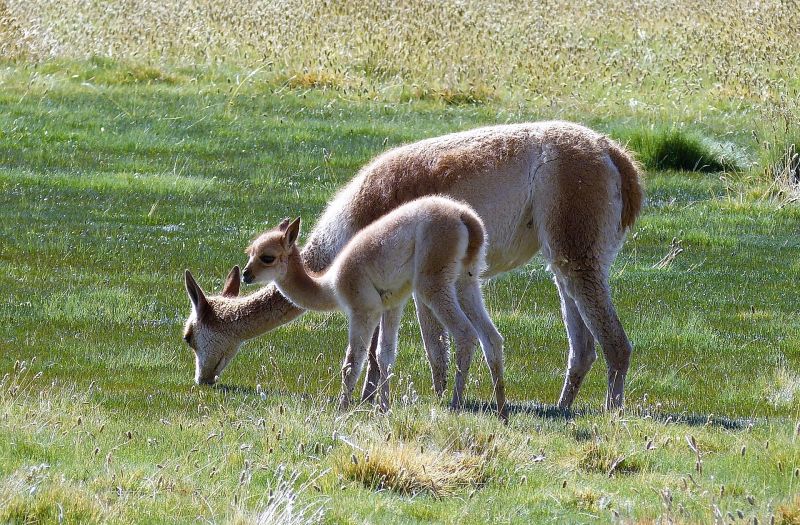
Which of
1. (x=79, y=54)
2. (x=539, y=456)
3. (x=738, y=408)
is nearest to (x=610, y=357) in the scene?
(x=738, y=408)

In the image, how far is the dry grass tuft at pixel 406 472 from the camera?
6.17 meters

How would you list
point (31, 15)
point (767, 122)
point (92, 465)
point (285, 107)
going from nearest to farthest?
point (92, 465)
point (767, 122)
point (285, 107)
point (31, 15)

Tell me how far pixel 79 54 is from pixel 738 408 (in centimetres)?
1923

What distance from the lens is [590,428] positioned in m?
7.63

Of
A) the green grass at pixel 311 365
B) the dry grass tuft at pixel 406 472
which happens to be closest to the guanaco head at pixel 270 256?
the green grass at pixel 311 365

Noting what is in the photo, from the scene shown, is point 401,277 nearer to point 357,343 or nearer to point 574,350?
point 357,343

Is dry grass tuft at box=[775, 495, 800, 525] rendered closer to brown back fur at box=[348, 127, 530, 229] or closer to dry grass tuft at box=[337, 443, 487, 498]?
dry grass tuft at box=[337, 443, 487, 498]

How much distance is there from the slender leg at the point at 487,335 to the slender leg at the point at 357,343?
1.89 ft

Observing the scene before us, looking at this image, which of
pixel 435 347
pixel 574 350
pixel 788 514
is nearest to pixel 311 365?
pixel 435 347

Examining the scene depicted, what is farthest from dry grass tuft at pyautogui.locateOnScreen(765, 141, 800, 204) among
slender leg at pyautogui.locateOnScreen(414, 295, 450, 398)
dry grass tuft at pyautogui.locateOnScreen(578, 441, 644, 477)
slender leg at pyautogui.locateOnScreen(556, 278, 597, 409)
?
dry grass tuft at pyautogui.locateOnScreen(578, 441, 644, 477)

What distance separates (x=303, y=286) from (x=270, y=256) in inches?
12.2

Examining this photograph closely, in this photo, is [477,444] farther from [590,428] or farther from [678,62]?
[678,62]

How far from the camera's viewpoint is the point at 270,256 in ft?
26.6

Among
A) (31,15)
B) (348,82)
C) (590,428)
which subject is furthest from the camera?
(31,15)
